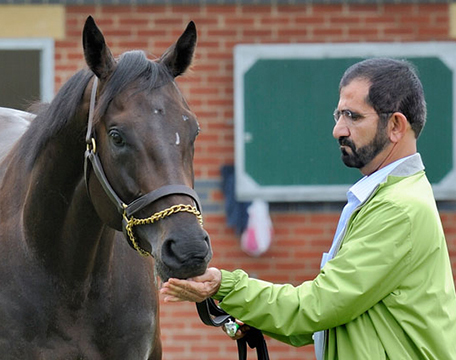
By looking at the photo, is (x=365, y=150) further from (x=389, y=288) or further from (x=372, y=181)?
(x=389, y=288)

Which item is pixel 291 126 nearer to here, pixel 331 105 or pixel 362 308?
pixel 331 105

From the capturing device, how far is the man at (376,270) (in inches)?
111

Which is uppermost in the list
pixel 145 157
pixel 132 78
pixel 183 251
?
pixel 132 78

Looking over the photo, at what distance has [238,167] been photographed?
6.67m

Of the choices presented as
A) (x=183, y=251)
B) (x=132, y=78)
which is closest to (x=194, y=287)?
(x=183, y=251)

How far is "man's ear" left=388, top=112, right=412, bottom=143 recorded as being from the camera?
2.94 meters

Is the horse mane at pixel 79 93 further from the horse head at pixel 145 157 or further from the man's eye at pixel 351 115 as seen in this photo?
the man's eye at pixel 351 115

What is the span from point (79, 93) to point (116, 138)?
403 mm

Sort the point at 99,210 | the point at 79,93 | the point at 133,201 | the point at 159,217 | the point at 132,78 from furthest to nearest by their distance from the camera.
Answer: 1. the point at 79,93
2. the point at 99,210
3. the point at 132,78
4. the point at 133,201
5. the point at 159,217

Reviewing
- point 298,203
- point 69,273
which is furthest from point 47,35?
point 69,273

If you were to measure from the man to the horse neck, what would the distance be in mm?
720

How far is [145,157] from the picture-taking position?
3111mm

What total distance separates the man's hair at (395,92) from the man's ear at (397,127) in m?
0.02

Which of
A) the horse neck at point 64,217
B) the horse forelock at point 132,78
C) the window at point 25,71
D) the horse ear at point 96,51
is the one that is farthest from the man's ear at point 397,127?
the window at point 25,71
